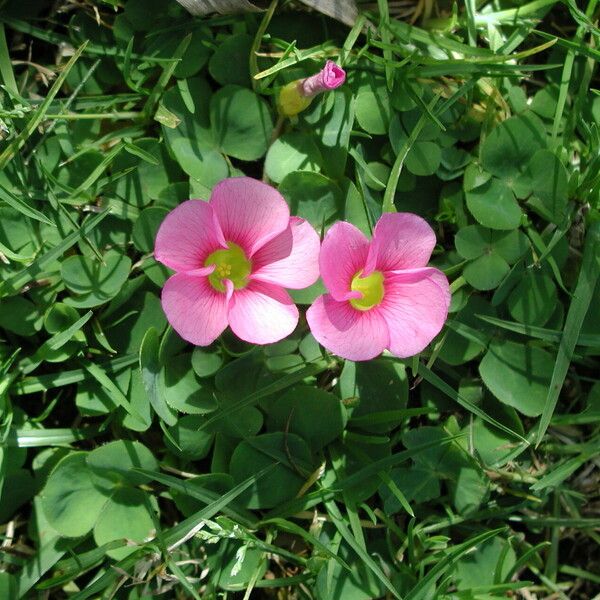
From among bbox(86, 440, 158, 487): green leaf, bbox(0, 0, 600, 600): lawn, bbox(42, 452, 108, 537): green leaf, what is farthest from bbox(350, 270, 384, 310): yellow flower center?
bbox(42, 452, 108, 537): green leaf

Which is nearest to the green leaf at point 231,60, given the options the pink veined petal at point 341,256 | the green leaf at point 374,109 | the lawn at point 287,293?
the lawn at point 287,293

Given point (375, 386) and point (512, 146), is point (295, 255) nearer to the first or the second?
point (375, 386)

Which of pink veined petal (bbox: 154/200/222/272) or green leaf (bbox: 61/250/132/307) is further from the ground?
pink veined petal (bbox: 154/200/222/272)

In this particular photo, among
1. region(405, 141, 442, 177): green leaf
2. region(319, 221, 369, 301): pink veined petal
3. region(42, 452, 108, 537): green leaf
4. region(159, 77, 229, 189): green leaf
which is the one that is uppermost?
region(159, 77, 229, 189): green leaf

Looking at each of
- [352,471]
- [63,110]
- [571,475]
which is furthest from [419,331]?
[63,110]

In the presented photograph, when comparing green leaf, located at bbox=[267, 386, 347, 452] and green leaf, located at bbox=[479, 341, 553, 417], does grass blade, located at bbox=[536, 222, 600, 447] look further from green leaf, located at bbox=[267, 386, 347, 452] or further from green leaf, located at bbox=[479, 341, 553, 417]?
green leaf, located at bbox=[267, 386, 347, 452]

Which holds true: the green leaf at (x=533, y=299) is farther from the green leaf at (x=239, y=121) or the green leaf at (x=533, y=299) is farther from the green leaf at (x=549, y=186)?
the green leaf at (x=239, y=121)
